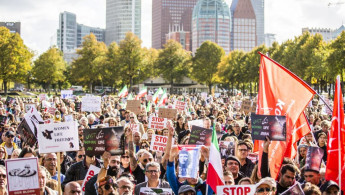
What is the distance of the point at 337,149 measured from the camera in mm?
7027

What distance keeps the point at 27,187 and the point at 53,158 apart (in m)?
2.22

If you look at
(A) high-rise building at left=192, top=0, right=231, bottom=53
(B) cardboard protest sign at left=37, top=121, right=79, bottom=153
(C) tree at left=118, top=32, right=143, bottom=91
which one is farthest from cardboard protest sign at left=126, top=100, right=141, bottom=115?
(A) high-rise building at left=192, top=0, right=231, bottom=53

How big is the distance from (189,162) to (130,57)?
218 feet

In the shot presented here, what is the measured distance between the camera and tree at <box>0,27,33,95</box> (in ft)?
205

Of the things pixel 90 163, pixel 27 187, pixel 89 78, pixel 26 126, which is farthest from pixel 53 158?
pixel 89 78

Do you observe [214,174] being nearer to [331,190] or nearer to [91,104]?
[331,190]

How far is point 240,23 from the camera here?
19962 centimetres

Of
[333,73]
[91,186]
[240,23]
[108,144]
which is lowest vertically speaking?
[91,186]

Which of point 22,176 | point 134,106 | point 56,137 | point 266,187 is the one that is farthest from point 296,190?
point 134,106

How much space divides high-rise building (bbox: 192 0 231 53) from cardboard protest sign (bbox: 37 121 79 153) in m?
164

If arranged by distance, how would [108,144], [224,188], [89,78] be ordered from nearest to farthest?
1. [224,188]
2. [108,144]
3. [89,78]

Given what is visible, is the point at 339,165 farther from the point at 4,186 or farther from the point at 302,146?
the point at 4,186

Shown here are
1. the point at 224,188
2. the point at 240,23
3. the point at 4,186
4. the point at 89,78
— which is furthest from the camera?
the point at 240,23

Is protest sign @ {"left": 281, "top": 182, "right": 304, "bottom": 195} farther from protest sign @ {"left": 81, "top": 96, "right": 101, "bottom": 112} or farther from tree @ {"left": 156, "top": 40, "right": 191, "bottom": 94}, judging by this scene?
tree @ {"left": 156, "top": 40, "right": 191, "bottom": 94}
